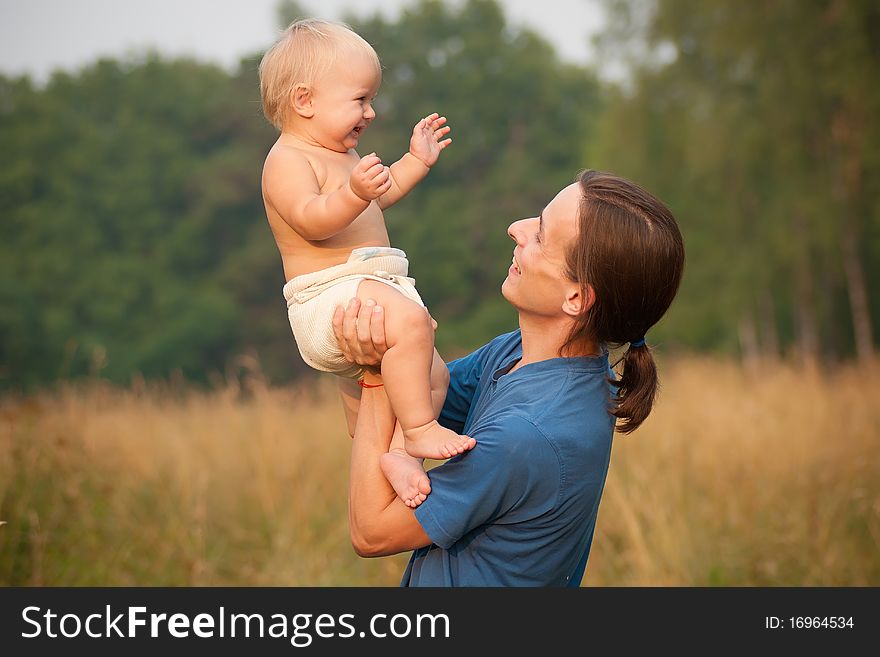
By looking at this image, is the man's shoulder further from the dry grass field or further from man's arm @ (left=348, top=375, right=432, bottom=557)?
the dry grass field

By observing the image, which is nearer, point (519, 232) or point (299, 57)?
point (519, 232)

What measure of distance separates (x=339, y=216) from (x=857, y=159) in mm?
13123

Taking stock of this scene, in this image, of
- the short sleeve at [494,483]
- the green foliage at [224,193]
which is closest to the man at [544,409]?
the short sleeve at [494,483]

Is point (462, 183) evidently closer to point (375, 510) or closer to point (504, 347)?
point (504, 347)

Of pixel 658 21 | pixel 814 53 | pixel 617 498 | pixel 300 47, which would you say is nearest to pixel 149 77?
pixel 658 21

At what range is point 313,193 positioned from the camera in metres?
2.62

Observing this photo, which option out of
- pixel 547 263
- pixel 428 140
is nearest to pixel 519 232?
pixel 547 263

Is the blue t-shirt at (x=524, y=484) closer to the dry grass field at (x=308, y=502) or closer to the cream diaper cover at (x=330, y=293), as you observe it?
the cream diaper cover at (x=330, y=293)

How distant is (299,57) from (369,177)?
1.53 feet

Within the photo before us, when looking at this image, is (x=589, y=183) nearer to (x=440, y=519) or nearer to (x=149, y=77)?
(x=440, y=519)

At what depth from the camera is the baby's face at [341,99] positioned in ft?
8.89

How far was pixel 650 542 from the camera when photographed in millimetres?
6449

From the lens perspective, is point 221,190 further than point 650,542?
Yes

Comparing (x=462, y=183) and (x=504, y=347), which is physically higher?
(x=462, y=183)
